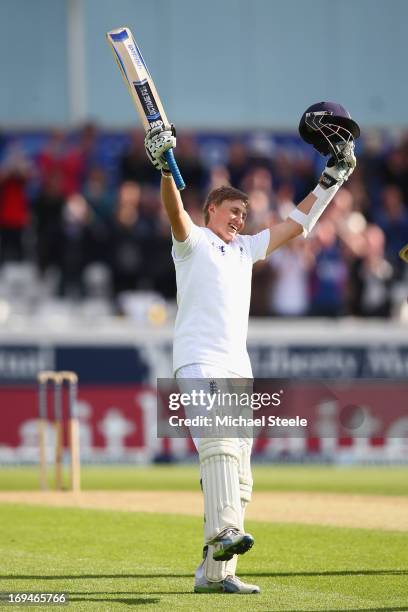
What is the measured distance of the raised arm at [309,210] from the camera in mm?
8484

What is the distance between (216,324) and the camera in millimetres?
7918

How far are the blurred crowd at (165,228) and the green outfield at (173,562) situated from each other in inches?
275

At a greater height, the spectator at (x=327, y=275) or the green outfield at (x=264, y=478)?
the spectator at (x=327, y=275)

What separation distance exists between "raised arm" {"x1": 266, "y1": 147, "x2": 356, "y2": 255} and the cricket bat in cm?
102

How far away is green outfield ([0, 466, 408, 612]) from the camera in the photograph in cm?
754

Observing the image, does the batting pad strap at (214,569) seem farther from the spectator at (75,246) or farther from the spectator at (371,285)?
the spectator at (75,246)

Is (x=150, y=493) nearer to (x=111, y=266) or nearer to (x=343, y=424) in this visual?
(x=343, y=424)

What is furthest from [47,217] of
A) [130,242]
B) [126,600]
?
[126,600]

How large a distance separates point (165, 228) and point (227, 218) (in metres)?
11.0

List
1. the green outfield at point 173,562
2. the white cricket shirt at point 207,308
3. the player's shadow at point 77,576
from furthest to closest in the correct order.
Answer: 1. the player's shadow at point 77,576
2. the white cricket shirt at point 207,308
3. the green outfield at point 173,562

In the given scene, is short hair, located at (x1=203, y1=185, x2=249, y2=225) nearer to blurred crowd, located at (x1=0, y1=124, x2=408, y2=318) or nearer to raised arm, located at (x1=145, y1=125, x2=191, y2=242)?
raised arm, located at (x1=145, y1=125, x2=191, y2=242)

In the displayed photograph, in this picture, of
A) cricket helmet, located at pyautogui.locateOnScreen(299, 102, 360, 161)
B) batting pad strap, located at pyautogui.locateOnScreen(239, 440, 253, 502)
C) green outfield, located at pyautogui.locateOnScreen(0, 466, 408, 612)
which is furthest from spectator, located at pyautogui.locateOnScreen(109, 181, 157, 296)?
batting pad strap, located at pyautogui.locateOnScreen(239, 440, 253, 502)

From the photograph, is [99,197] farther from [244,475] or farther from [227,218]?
[244,475]

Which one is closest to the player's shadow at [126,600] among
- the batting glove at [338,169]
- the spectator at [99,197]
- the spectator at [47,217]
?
the batting glove at [338,169]
